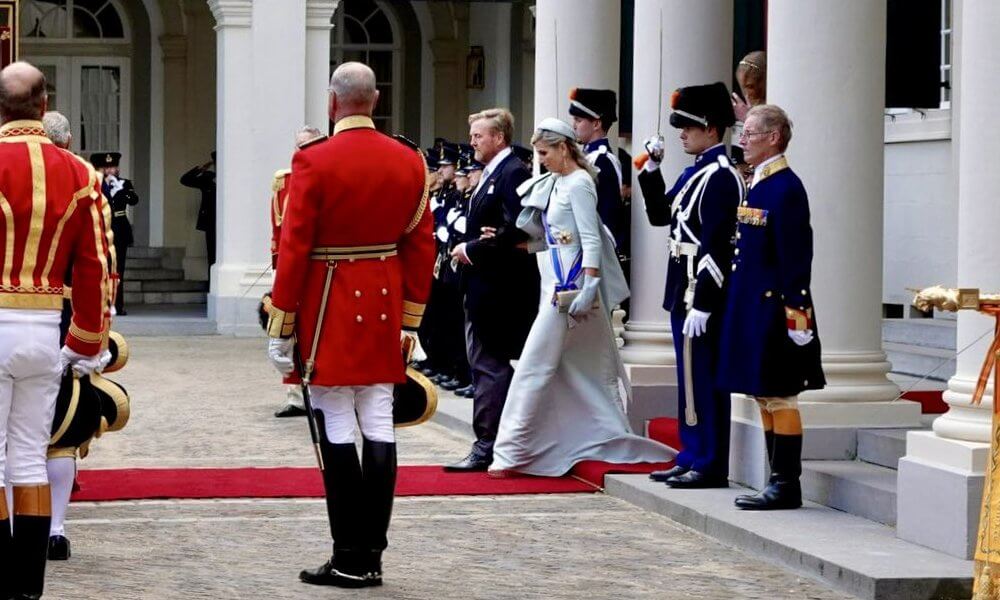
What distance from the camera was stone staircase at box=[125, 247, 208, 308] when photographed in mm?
24609

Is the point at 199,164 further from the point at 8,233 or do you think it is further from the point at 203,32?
the point at 8,233

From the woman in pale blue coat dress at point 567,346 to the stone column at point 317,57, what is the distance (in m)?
11.5

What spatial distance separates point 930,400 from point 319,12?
480 inches

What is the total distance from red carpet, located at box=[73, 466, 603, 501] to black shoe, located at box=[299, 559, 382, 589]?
2151 mm

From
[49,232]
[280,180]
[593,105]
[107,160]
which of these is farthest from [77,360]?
[107,160]

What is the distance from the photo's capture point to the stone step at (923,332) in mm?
12133

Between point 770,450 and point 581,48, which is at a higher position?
point 581,48

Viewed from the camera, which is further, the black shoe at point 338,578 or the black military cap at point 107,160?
the black military cap at point 107,160

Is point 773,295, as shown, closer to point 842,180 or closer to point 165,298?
point 842,180

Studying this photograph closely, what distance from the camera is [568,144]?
9.45 meters

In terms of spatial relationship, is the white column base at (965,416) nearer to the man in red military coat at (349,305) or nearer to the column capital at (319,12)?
the man in red military coat at (349,305)

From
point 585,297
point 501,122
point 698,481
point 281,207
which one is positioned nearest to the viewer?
point 698,481

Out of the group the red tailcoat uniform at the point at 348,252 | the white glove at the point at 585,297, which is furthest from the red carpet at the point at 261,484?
the red tailcoat uniform at the point at 348,252

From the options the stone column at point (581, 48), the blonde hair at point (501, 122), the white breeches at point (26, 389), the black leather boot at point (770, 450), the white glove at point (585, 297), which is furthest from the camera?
the stone column at point (581, 48)
